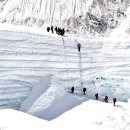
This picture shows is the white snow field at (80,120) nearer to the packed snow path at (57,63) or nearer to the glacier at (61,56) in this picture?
Result: the glacier at (61,56)

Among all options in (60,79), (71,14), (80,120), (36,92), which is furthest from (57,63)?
(71,14)

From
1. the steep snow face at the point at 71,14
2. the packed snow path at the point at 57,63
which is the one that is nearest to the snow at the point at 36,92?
the packed snow path at the point at 57,63

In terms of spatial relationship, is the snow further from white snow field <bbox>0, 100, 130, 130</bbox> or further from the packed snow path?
white snow field <bbox>0, 100, 130, 130</bbox>

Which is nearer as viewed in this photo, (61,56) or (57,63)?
(57,63)

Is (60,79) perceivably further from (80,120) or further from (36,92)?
(80,120)

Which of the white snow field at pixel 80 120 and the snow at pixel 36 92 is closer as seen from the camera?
the white snow field at pixel 80 120

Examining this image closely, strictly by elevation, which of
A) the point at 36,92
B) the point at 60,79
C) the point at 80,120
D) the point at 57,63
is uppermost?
the point at 57,63

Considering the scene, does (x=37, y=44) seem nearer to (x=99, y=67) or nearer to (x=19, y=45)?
(x=19, y=45)
